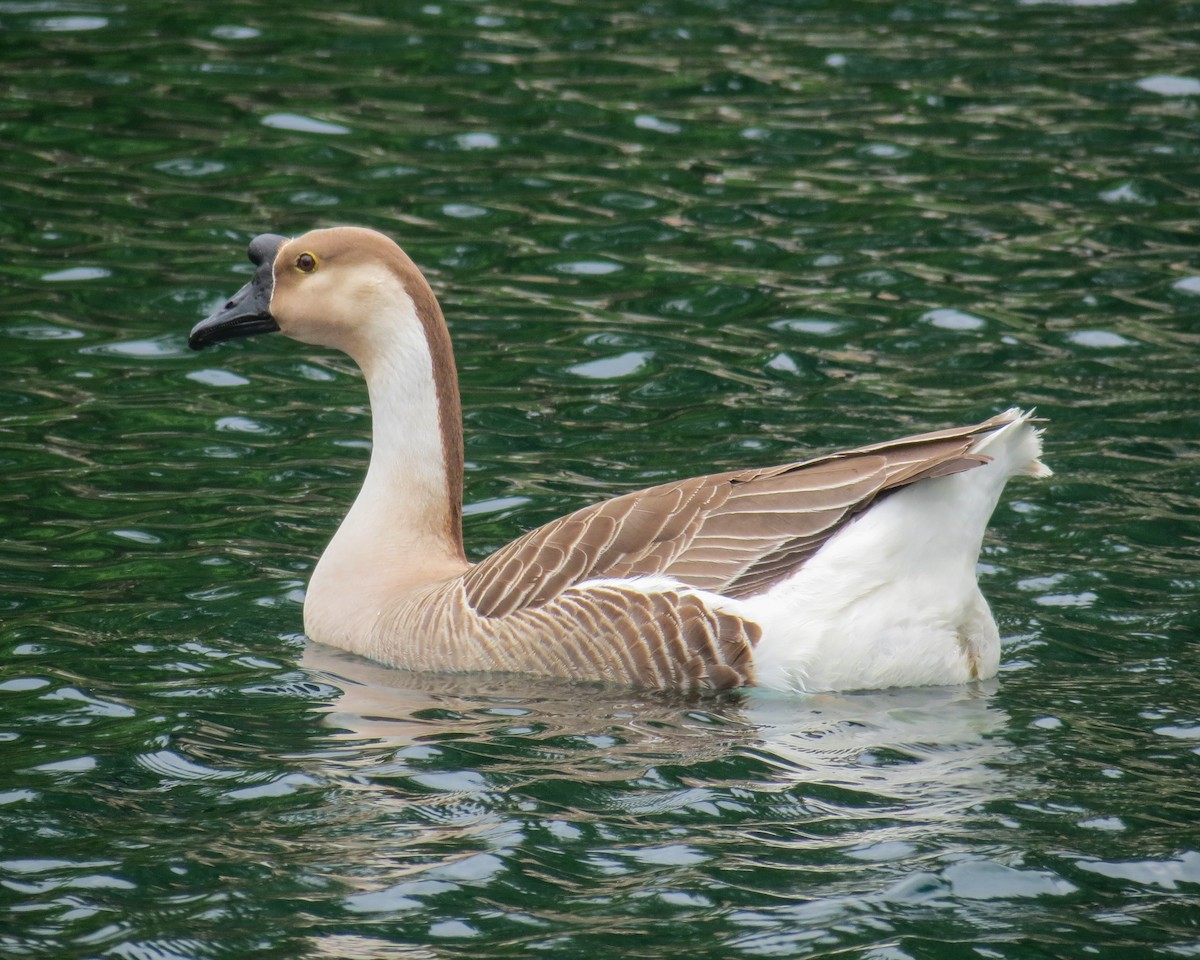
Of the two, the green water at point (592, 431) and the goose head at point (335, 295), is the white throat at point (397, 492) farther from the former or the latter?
the green water at point (592, 431)

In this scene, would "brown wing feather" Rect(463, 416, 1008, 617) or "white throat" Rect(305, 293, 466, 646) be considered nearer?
"brown wing feather" Rect(463, 416, 1008, 617)

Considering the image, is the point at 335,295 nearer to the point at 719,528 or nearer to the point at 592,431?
the point at 719,528

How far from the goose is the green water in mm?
168

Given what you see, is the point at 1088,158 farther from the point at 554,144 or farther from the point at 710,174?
the point at 554,144

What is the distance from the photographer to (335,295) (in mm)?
7895

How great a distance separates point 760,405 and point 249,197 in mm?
4290

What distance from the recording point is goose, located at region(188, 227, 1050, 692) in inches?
273

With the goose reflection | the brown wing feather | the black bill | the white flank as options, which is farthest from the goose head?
the white flank

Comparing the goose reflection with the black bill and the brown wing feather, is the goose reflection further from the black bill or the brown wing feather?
the black bill

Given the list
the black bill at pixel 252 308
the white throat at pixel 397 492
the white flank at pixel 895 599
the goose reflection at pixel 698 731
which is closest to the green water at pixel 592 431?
the goose reflection at pixel 698 731

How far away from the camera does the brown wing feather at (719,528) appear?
7004 millimetres

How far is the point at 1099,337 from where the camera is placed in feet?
35.0

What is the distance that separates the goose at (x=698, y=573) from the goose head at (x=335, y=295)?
0.01 m

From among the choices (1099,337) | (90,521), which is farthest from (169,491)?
(1099,337)
